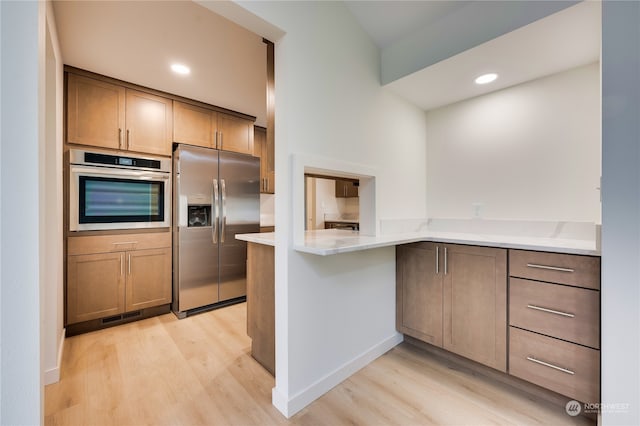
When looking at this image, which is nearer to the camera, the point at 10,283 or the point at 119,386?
the point at 10,283

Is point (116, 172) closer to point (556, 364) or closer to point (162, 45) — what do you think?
point (162, 45)

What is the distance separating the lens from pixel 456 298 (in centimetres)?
183

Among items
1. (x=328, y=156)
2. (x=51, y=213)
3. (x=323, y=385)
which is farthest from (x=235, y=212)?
(x=323, y=385)

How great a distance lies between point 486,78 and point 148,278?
3550mm

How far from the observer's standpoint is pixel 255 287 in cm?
192

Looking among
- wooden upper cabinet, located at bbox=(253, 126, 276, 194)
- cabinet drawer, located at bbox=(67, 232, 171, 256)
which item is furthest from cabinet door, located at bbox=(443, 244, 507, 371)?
cabinet drawer, located at bbox=(67, 232, 171, 256)

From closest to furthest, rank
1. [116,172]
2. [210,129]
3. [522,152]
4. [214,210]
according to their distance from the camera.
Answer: [522,152] < [116,172] < [214,210] < [210,129]

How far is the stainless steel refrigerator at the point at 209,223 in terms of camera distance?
8.92 feet

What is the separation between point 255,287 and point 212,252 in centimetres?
122

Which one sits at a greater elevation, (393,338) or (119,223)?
(119,223)

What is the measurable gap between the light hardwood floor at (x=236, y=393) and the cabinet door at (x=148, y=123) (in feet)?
6.07

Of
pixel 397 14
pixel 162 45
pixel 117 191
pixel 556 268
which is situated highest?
pixel 397 14

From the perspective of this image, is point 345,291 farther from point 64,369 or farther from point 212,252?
point 64,369

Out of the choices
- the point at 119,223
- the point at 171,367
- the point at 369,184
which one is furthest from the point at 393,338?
the point at 119,223
